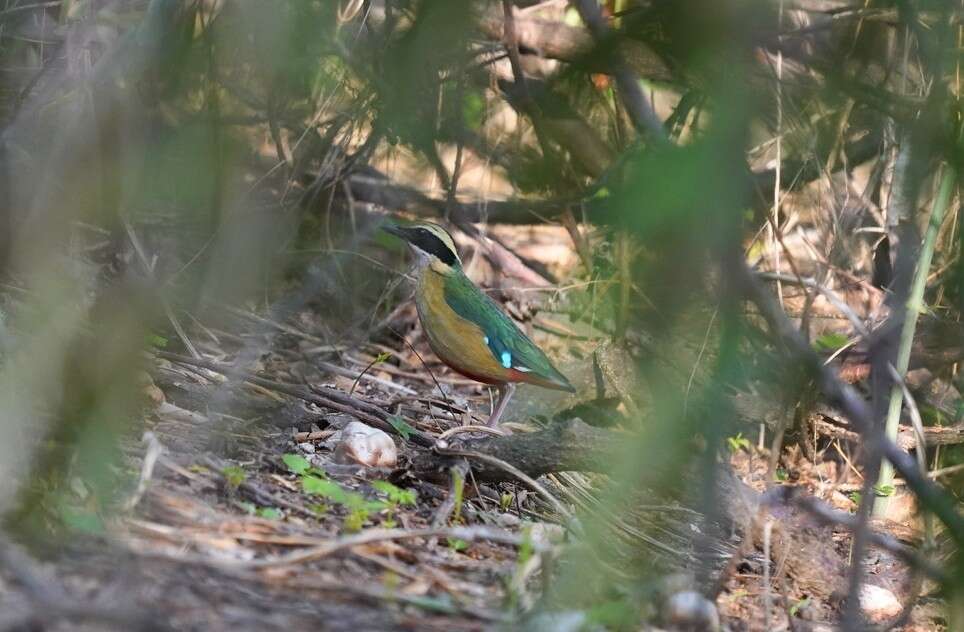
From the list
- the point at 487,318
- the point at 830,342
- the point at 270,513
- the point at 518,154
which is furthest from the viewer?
the point at 830,342

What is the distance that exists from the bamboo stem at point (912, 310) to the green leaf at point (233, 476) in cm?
219

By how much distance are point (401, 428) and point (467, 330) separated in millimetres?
1293

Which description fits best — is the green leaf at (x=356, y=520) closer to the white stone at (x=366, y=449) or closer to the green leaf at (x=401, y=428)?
the white stone at (x=366, y=449)

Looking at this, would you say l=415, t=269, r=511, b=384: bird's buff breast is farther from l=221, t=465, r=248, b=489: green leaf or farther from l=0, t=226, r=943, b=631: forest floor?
l=221, t=465, r=248, b=489: green leaf

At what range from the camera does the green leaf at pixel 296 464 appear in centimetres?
351

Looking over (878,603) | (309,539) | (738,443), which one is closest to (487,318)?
(738,443)

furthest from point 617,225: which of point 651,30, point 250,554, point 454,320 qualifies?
point 454,320

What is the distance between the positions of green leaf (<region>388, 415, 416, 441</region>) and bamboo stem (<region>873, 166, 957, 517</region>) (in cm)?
168

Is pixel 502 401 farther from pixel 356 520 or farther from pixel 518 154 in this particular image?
pixel 518 154

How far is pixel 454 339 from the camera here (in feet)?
17.6

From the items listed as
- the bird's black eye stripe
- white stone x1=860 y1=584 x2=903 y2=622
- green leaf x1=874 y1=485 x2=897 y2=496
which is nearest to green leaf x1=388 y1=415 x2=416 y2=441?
the bird's black eye stripe

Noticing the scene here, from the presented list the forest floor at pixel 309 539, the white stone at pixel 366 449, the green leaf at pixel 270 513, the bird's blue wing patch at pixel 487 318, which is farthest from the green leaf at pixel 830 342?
the green leaf at pixel 270 513

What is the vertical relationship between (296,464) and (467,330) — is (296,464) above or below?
below

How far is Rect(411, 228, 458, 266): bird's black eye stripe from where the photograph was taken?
18.6 feet
